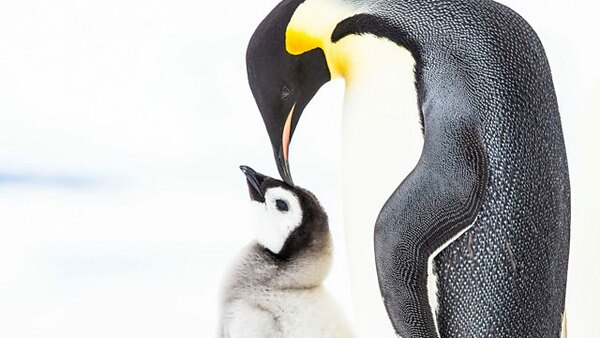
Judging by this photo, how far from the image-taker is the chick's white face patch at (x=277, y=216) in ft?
3.50

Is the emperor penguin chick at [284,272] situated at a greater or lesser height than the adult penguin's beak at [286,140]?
lesser

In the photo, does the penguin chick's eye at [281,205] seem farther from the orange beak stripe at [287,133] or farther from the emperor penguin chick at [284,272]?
the orange beak stripe at [287,133]

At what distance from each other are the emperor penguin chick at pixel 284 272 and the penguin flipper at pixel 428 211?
0.82 ft

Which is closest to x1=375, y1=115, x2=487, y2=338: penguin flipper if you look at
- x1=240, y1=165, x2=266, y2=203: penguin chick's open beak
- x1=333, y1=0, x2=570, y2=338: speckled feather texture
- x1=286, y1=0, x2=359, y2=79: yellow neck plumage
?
x1=333, y1=0, x2=570, y2=338: speckled feather texture

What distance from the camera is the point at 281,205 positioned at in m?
1.07

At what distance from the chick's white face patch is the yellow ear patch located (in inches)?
7.6

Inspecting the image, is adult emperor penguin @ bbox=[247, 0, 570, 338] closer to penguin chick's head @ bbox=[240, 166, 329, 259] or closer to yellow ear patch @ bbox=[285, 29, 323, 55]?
yellow ear patch @ bbox=[285, 29, 323, 55]

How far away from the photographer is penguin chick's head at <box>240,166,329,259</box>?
107cm

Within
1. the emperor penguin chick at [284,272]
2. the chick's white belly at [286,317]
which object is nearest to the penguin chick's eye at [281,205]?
the emperor penguin chick at [284,272]

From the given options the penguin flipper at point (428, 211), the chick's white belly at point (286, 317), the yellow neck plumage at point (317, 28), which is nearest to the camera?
the penguin flipper at point (428, 211)

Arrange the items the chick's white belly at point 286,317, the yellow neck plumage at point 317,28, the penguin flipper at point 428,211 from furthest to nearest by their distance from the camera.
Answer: the chick's white belly at point 286,317 < the yellow neck plumage at point 317,28 < the penguin flipper at point 428,211

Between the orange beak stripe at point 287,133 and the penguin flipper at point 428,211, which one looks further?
the orange beak stripe at point 287,133

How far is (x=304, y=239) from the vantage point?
3.57 ft

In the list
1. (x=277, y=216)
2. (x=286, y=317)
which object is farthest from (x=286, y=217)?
(x=286, y=317)
